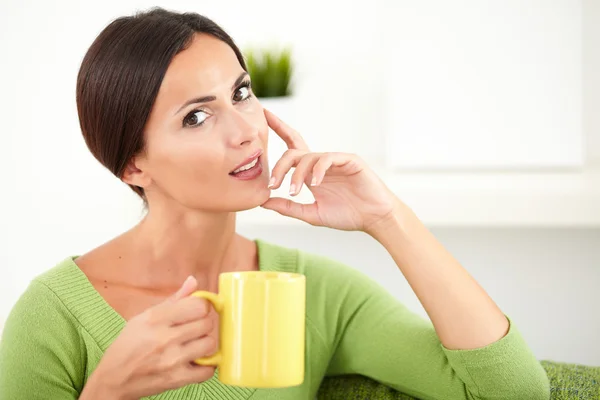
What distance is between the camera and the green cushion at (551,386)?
1.18 meters

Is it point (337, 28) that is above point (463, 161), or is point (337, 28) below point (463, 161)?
above

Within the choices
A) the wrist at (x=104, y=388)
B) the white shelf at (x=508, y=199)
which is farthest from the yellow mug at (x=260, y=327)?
the white shelf at (x=508, y=199)

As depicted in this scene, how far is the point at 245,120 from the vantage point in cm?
113

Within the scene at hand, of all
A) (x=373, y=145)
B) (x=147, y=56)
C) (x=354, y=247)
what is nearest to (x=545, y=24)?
(x=373, y=145)

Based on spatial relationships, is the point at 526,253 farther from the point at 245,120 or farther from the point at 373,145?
the point at 245,120

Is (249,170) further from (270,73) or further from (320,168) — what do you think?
(270,73)

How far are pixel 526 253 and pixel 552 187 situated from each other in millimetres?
336

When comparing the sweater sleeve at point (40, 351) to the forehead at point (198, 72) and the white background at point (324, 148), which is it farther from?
the white background at point (324, 148)

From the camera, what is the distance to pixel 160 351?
87 centimetres

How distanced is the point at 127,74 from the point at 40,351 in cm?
45

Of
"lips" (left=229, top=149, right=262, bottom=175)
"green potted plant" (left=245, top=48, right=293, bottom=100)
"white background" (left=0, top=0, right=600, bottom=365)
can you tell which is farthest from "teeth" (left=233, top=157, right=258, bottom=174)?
"green potted plant" (left=245, top=48, right=293, bottom=100)

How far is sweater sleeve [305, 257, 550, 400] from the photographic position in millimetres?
1156

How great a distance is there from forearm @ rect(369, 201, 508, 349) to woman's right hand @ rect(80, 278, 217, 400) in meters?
0.41

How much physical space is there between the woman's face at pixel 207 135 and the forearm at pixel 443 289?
23 cm
